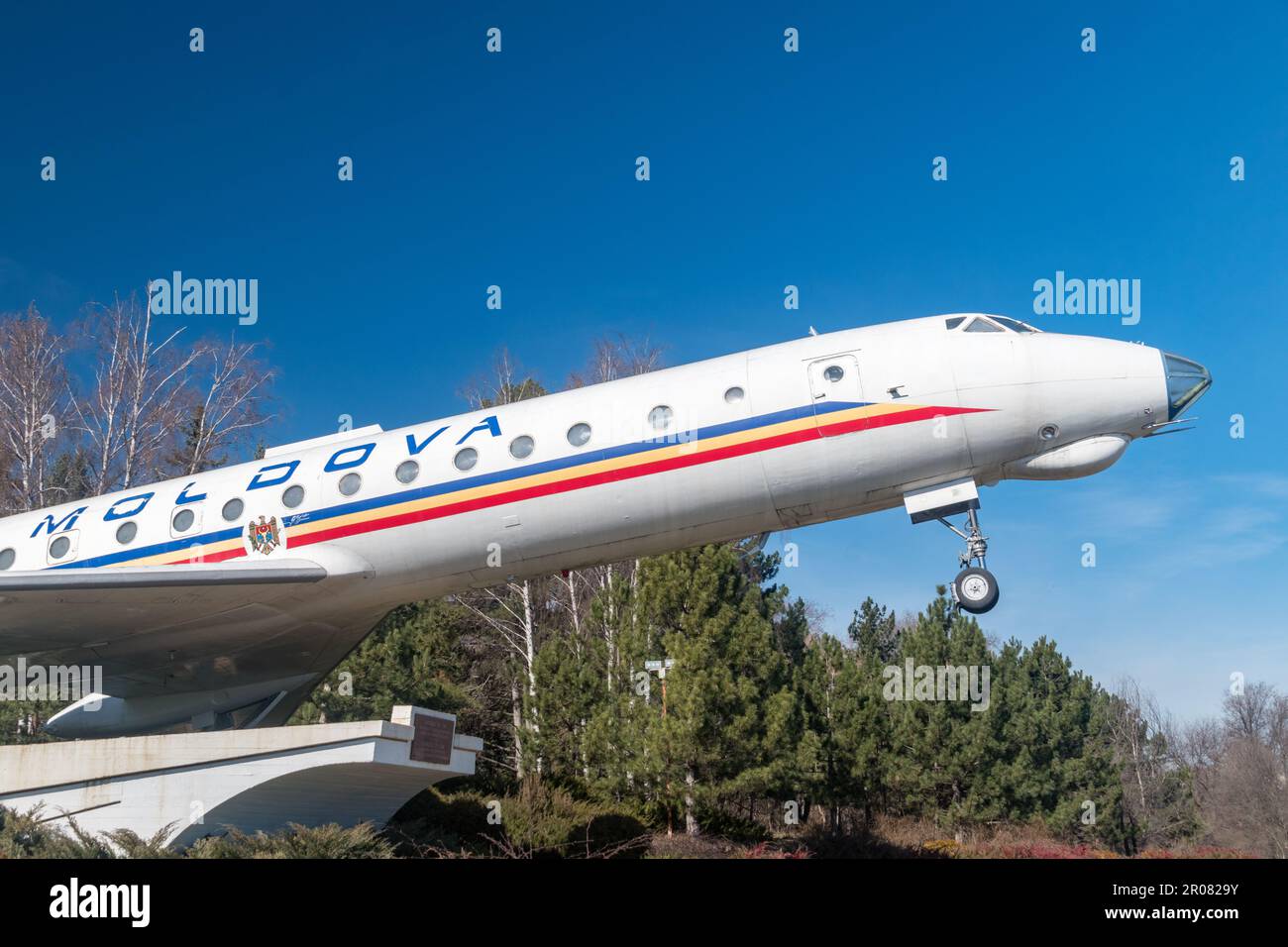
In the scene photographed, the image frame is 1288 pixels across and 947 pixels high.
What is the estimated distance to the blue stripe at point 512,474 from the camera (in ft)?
42.4

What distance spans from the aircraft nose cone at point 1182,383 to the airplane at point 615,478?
26 millimetres

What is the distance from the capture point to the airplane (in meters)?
12.8

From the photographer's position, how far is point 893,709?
34125 mm

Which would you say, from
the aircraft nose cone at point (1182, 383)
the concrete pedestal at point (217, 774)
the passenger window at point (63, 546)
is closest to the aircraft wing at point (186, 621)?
the passenger window at point (63, 546)

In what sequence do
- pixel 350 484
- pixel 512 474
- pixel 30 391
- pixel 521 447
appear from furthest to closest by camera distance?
pixel 30 391 < pixel 350 484 < pixel 521 447 < pixel 512 474

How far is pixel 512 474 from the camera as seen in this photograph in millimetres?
13453

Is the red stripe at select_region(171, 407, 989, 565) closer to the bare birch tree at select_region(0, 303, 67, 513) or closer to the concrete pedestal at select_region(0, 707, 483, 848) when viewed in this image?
the concrete pedestal at select_region(0, 707, 483, 848)

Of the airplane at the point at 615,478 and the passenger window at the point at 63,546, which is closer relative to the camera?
the airplane at the point at 615,478

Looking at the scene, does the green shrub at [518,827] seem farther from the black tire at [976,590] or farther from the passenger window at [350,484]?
the black tire at [976,590]

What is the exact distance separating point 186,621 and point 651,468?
6926mm

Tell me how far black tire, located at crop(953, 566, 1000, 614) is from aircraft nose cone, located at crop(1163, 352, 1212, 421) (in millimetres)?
2935

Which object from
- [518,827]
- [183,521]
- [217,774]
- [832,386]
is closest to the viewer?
[832,386]

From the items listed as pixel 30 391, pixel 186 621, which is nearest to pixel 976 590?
pixel 186 621

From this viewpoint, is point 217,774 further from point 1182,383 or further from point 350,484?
point 1182,383
